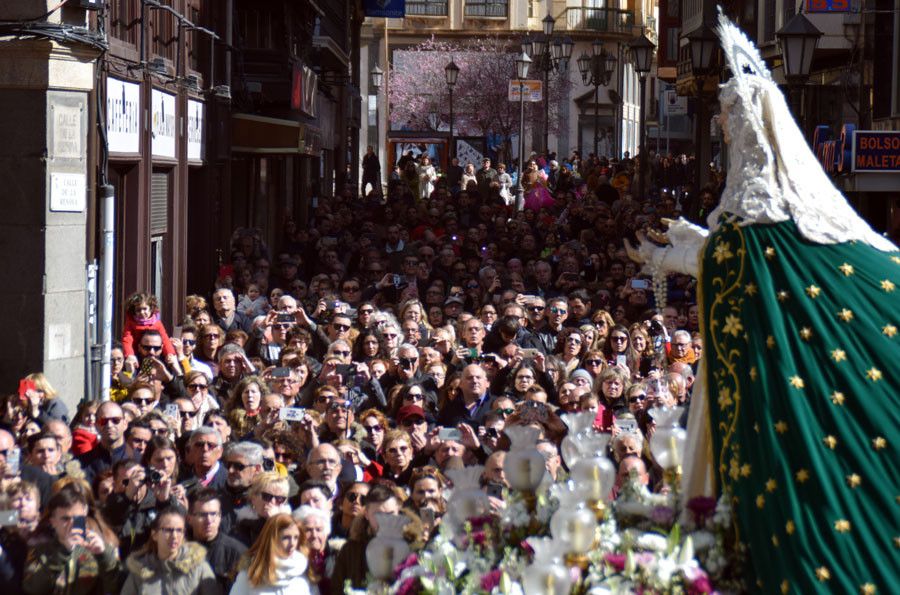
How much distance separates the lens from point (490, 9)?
6981cm

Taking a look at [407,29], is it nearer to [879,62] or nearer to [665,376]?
[879,62]

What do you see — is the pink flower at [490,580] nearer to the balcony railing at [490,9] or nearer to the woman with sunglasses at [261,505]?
the woman with sunglasses at [261,505]

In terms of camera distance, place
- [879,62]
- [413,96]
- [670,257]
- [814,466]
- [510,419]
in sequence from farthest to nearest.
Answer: [413,96] < [879,62] < [510,419] < [670,257] < [814,466]

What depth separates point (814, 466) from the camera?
6.21 metres

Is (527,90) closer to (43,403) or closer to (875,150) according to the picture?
(875,150)

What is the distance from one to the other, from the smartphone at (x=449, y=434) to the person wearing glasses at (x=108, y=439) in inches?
74.2

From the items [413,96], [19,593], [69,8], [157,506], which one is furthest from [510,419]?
[413,96]

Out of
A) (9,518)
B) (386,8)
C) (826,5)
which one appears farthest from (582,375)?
(386,8)

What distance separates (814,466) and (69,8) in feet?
30.0

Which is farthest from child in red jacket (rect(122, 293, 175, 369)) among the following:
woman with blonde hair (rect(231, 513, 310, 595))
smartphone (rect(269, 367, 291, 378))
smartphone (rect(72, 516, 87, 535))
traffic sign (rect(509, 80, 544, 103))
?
traffic sign (rect(509, 80, 544, 103))

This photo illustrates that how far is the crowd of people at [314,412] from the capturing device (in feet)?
27.3

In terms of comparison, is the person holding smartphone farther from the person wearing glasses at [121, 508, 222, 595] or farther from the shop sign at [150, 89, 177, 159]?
the shop sign at [150, 89, 177, 159]

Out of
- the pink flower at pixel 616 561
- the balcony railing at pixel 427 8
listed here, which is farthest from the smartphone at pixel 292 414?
the balcony railing at pixel 427 8

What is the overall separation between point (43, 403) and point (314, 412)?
6.75ft
